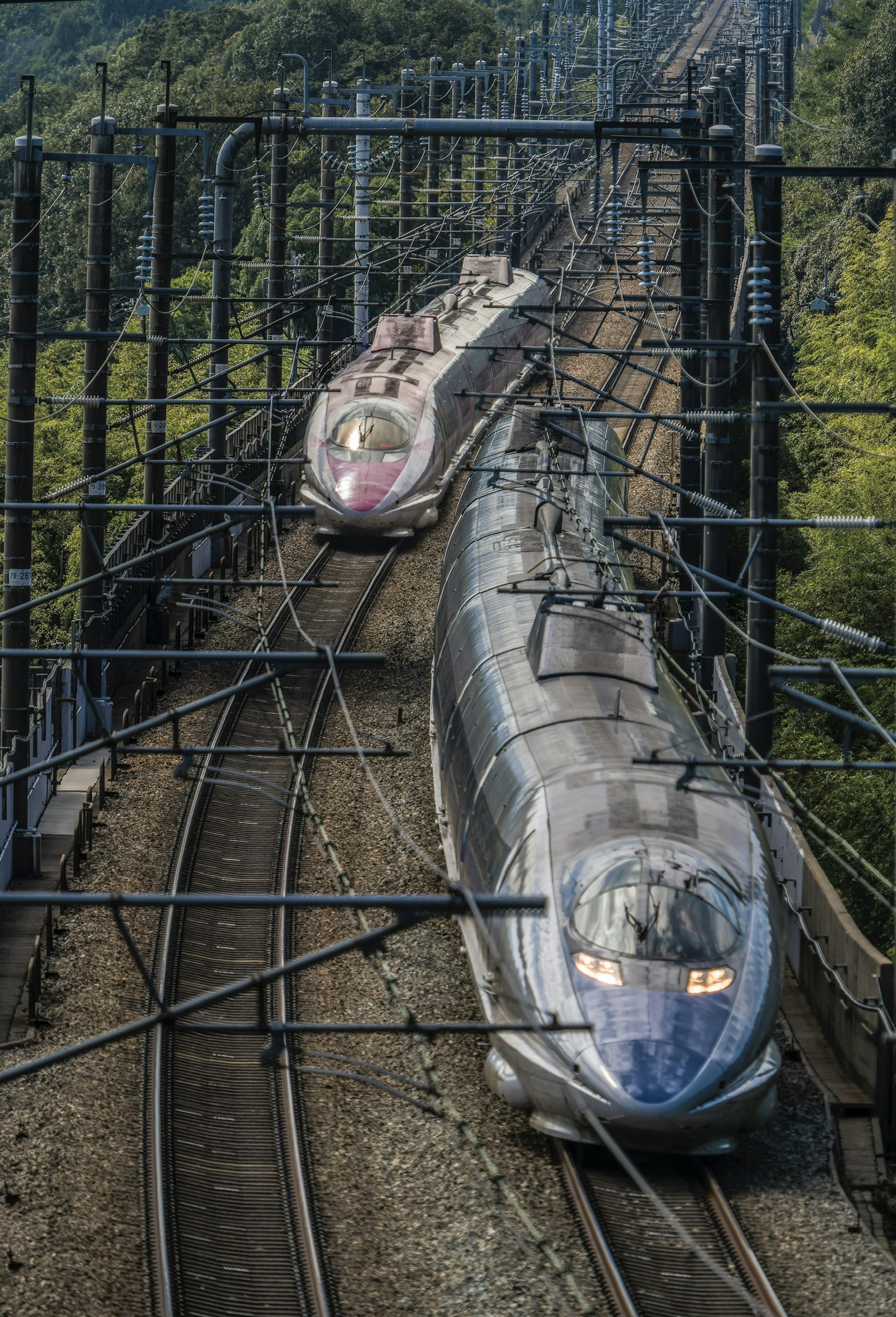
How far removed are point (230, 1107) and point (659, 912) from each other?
5.29 meters

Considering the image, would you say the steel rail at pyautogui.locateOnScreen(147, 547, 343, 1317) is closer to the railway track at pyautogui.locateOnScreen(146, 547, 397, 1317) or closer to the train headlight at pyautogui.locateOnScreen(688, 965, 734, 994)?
the railway track at pyautogui.locateOnScreen(146, 547, 397, 1317)

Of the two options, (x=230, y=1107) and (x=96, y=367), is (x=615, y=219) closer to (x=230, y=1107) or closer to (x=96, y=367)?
(x=96, y=367)

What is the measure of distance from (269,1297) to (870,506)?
3126cm

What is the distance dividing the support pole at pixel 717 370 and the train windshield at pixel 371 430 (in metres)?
10.5

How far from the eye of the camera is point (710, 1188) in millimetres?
17078

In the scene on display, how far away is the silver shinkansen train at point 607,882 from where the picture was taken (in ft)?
53.8

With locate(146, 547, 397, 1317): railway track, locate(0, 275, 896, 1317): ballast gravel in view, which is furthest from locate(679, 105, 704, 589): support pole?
locate(0, 275, 896, 1317): ballast gravel

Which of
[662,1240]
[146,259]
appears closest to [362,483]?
[146,259]

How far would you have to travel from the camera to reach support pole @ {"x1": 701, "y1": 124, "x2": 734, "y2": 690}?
25328 mm

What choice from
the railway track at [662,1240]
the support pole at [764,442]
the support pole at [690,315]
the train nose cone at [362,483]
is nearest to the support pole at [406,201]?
the train nose cone at [362,483]

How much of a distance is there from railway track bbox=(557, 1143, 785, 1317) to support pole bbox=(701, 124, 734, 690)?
33.1ft

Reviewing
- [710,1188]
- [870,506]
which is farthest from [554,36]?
[710,1188]

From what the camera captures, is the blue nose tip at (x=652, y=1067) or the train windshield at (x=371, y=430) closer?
the blue nose tip at (x=652, y=1067)

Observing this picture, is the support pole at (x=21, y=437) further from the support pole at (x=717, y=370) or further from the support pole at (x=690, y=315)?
the support pole at (x=690, y=315)
